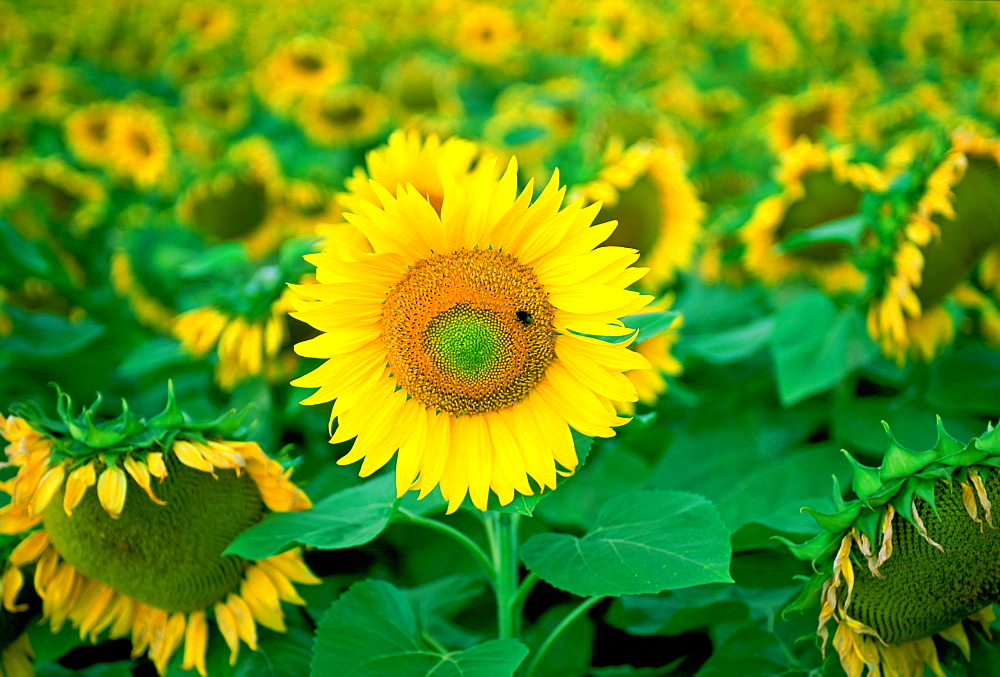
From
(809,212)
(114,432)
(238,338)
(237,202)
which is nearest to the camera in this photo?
(114,432)

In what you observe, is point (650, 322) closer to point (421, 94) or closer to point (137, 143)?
point (421, 94)

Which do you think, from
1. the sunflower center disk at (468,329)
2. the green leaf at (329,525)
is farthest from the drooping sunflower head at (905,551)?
the green leaf at (329,525)

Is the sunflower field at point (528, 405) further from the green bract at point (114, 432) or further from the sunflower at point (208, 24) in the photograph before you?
the sunflower at point (208, 24)

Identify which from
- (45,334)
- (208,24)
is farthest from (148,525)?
(208,24)

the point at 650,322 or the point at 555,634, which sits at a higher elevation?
the point at 650,322

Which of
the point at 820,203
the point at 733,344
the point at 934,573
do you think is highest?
the point at 820,203

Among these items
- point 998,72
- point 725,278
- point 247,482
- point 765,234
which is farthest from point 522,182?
point 247,482

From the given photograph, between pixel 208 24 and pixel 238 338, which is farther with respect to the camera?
pixel 208 24
